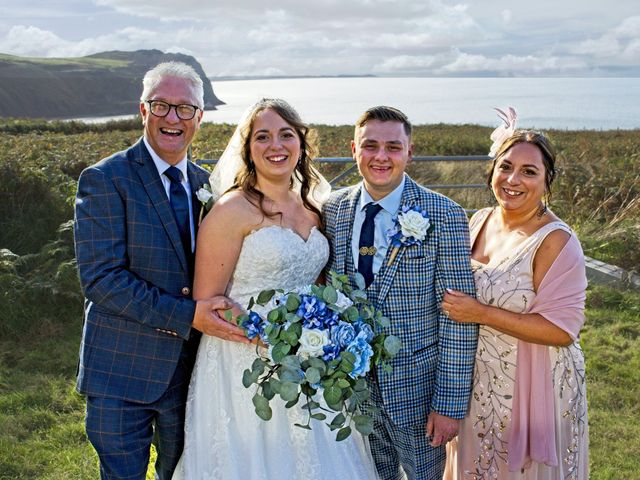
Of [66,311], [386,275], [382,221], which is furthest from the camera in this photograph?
[66,311]

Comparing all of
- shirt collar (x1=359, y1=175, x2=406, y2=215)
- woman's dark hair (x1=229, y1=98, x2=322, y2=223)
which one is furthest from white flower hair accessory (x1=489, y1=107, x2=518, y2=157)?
woman's dark hair (x1=229, y1=98, x2=322, y2=223)

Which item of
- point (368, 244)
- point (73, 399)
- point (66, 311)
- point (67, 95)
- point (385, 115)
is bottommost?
point (73, 399)

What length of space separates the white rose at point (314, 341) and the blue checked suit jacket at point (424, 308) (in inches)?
29.0

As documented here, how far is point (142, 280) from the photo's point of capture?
10.1 feet

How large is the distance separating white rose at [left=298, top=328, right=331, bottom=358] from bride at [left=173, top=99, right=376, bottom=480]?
686 mm

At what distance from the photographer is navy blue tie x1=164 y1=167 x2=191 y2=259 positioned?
325cm

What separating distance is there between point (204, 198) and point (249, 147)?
1.15ft

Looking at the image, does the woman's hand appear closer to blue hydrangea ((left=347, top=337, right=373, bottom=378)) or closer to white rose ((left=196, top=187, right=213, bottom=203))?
blue hydrangea ((left=347, top=337, right=373, bottom=378))

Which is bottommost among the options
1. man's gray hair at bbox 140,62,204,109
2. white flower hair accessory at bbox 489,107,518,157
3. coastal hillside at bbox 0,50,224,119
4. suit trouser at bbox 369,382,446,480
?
suit trouser at bbox 369,382,446,480

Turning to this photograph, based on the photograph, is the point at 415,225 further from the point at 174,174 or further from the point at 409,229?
the point at 174,174

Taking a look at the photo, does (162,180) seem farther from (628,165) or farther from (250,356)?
(628,165)

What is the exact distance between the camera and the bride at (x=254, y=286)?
125 inches

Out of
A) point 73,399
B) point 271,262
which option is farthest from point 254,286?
point 73,399

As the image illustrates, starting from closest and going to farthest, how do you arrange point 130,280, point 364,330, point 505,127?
point 364,330, point 130,280, point 505,127
